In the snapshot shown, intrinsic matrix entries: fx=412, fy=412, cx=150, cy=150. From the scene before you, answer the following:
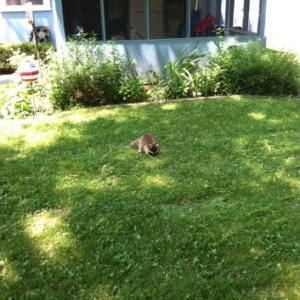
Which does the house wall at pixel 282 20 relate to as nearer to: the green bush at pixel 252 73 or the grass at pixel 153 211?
the green bush at pixel 252 73

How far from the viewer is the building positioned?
8.38 meters

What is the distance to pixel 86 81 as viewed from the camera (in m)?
6.83

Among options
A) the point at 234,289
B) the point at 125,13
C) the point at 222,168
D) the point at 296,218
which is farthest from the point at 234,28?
the point at 234,289

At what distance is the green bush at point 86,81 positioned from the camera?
682 cm

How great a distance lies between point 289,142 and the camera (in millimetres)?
4992

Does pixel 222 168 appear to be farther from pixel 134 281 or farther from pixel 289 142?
pixel 134 281

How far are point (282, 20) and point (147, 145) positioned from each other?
575 inches

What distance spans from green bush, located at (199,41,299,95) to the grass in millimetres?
1549

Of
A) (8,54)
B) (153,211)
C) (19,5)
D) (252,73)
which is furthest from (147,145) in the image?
(19,5)

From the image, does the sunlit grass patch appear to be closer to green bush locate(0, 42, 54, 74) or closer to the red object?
the red object

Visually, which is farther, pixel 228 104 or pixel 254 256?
pixel 228 104

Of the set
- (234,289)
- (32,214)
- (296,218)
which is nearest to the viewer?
(234,289)

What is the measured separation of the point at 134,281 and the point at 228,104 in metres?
4.43

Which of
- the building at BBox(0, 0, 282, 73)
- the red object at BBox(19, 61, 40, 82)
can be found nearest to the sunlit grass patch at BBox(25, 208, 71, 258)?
the red object at BBox(19, 61, 40, 82)
